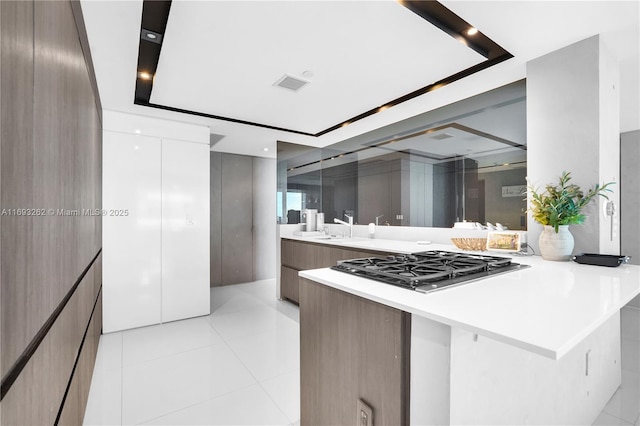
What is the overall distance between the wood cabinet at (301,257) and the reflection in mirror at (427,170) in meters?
0.66

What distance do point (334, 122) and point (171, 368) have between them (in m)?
3.21

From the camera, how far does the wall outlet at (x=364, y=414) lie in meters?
1.21

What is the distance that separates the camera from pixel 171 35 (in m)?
2.03

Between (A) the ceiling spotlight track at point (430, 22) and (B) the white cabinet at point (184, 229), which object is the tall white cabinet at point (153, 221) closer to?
(B) the white cabinet at point (184, 229)

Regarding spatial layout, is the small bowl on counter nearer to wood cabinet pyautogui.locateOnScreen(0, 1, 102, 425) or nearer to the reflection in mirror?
the reflection in mirror

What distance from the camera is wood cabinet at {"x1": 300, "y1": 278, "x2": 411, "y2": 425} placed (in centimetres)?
111

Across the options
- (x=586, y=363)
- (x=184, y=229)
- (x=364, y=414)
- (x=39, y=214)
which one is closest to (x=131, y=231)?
(x=184, y=229)

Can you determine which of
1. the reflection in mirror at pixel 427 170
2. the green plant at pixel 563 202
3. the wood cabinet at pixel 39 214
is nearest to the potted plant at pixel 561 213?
the green plant at pixel 563 202

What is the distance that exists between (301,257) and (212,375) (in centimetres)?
196

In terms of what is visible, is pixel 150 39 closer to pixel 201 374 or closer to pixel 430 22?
pixel 430 22

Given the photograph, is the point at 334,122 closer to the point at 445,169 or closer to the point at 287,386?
the point at 445,169

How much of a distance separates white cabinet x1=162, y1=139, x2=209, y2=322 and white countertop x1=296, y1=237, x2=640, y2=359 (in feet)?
9.23

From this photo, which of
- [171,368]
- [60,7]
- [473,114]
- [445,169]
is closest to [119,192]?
[171,368]

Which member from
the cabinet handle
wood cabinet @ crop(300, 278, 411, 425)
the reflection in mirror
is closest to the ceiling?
the reflection in mirror
